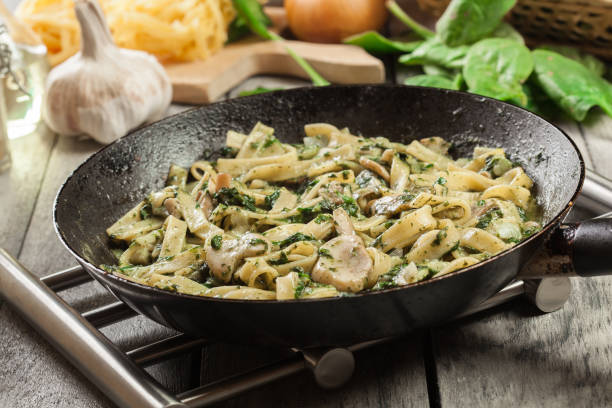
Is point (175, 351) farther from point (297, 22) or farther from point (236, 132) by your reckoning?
point (297, 22)

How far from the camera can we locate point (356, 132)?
343 cm

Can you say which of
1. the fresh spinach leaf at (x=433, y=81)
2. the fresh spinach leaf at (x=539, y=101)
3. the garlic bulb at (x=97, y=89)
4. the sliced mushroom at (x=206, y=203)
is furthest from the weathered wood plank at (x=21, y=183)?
the fresh spinach leaf at (x=539, y=101)

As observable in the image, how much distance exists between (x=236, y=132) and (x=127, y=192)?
61 centimetres

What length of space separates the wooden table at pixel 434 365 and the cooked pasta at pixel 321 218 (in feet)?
0.84

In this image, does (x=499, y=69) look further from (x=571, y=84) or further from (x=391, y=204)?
(x=391, y=204)

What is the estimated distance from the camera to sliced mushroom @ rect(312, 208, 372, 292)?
2164 millimetres

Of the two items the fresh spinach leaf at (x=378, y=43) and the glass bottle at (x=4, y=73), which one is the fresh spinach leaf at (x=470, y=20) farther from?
the glass bottle at (x=4, y=73)

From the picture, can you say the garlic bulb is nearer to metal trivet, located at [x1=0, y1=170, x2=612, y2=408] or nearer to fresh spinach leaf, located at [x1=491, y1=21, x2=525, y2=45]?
metal trivet, located at [x1=0, y1=170, x2=612, y2=408]

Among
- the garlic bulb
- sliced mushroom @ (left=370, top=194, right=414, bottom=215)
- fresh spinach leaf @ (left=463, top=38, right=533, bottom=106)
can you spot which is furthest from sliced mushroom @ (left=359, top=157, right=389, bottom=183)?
the garlic bulb

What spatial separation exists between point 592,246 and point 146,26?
345 cm

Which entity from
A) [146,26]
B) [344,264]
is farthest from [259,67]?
[344,264]

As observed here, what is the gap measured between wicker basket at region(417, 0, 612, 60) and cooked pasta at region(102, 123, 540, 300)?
1.86 metres

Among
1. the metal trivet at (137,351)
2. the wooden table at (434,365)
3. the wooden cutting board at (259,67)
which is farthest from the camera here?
the wooden cutting board at (259,67)

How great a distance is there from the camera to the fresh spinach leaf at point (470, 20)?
4.36 metres
